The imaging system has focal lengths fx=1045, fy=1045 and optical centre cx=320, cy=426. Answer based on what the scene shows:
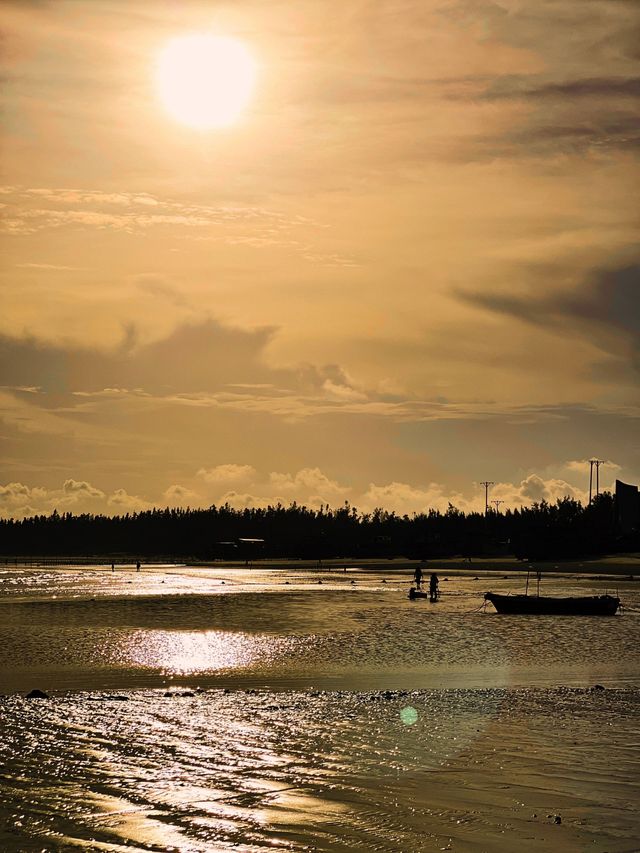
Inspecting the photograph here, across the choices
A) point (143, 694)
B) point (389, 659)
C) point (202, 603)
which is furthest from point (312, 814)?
point (202, 603)

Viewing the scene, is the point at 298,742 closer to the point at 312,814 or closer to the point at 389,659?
the point at 312,814

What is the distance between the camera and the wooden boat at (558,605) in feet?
180

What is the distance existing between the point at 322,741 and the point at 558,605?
3893 cm

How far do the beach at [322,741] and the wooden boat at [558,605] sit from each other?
31.1 feet

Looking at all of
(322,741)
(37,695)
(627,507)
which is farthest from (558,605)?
(627,507)

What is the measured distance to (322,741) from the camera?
19203 mm

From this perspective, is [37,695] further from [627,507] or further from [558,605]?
[627,507]

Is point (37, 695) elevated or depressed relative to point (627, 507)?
depressed

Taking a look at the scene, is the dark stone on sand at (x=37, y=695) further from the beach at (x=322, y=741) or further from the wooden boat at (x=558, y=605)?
the wooden boat at (x=558, y=605)

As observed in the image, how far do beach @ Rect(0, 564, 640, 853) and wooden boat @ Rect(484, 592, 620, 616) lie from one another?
9479 millimetres

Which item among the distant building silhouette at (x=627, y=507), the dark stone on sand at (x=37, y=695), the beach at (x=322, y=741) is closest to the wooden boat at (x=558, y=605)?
the beach at (x=322, y=741)

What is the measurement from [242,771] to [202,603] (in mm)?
52652

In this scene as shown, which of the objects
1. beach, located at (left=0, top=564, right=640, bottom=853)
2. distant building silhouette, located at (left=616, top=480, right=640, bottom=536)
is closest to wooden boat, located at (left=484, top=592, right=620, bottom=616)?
beach, located at (left=0, top=564, right=640, bottom=853)

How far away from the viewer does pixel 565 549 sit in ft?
510
